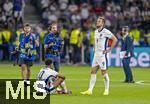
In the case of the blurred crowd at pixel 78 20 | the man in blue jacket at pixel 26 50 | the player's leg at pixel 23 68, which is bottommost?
the player's leg at pixel 23 68

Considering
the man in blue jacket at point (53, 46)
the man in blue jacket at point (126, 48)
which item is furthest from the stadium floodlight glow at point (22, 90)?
the man in blue jacket at point (126, 48)

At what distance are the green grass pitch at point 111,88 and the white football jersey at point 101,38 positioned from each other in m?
1.45

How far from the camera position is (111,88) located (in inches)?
929

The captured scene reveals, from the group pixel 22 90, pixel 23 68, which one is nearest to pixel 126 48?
pixel 23 68

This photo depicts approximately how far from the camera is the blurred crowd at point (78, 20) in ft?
130

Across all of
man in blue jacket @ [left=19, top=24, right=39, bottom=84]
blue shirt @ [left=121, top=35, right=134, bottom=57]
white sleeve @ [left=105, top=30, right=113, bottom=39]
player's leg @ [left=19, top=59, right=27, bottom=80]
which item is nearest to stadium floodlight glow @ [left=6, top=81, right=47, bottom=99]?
white sleeve @ [left=105, top=30, right=113, bottom=39]

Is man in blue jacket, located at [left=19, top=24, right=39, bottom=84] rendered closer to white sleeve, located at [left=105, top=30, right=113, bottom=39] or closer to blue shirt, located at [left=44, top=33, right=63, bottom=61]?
blue shirt, located at [left=44, top=33, right=63, bottom=61]

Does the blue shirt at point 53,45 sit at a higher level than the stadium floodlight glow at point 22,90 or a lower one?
higher

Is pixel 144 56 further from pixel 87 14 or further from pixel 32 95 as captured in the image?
pixel 32 95

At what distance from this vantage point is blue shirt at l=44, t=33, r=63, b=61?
22.8 metres

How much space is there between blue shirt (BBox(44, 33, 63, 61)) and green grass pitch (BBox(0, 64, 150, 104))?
A: 1.32 m

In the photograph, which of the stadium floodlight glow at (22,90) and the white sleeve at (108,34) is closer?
the stadium floodlight glow at (22,90)

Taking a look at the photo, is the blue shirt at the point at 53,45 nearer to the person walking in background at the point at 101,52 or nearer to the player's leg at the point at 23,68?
the player's leg at the point at 23,68

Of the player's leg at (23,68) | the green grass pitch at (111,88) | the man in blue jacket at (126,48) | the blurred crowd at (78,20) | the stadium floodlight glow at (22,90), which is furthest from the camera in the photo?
the blurred crowd at (78,20)
